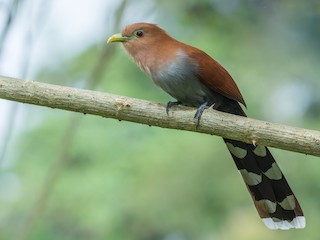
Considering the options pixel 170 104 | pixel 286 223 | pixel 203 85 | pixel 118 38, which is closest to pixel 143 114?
pixel 170 104

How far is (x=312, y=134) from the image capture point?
339 cm

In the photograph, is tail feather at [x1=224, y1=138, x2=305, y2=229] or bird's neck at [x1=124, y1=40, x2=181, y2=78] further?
tail feather at [x1=224, y1=138, x2=305, y2=229]

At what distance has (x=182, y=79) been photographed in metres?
3.90

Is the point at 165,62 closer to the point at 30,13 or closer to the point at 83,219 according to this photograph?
the point at 30,13

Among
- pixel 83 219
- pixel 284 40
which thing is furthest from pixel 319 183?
pixel 83 219

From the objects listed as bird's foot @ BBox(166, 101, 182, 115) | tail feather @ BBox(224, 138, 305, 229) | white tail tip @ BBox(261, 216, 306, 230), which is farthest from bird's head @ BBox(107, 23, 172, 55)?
white tail tip @ BBox(261, 216, 306, 230)

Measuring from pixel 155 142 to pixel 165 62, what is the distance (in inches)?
122

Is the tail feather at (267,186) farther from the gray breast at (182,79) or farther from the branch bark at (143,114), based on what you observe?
the branch bark at (143,114)

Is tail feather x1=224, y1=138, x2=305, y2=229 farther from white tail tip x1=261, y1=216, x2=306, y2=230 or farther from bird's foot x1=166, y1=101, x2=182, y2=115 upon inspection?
bird's foot x1=166, y1=101, x2=182, y2=115

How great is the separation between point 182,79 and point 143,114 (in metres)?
0.51

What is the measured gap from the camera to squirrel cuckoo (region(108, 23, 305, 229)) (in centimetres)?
390

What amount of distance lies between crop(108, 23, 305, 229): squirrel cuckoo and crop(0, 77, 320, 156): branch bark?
0.20 meters

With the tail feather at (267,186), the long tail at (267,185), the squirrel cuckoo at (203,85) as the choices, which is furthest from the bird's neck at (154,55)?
the tail feather at (267,186)

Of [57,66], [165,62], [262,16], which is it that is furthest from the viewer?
[57,66]
